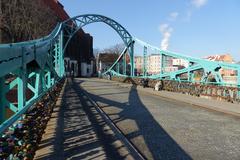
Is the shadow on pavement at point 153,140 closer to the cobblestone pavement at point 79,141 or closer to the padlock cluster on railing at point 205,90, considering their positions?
the cobblestone pavement at point 79,141

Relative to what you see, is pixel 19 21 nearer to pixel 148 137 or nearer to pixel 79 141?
pixel 148 137

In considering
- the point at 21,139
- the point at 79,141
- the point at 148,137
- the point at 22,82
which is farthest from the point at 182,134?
the point at 21,139

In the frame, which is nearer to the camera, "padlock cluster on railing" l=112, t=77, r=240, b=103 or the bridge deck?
the bridge deck

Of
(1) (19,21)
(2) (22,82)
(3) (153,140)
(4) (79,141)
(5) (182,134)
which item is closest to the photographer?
(2) (22,82)

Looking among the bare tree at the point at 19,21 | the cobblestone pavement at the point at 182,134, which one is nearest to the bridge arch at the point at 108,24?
the bare tree at the point at 19,21

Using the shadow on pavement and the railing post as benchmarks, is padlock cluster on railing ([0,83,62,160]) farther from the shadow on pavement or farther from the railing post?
the shadow on pavement

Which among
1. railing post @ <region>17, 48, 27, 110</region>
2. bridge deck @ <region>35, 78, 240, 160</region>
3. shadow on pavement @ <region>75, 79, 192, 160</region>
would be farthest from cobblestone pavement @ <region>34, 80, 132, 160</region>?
railing post @ <region>17, 48, 27, 110</region>

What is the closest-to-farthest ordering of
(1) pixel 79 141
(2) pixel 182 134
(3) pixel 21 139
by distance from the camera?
(3) pixel 21 139
(1) pixel 79 141
(2) pixel 182 134

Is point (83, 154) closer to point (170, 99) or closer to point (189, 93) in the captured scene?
point (170, 99)

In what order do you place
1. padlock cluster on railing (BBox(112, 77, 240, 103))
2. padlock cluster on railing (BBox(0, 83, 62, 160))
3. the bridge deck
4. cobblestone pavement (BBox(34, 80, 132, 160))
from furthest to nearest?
padlock cluster on railing (BBox(112, 77, 240, 103)), the bridge deck, cobblestone pavement (BBox(34, 80, 132, 160)), padlock cluster on railing (BBox(0, 83, 62, 160))

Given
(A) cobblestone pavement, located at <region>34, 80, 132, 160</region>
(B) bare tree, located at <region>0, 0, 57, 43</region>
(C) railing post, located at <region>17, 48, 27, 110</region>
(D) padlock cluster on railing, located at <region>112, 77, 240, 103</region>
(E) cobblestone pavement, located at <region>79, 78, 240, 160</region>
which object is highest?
(B) bare tree, located at <region>0, 0, 57, 43</region>

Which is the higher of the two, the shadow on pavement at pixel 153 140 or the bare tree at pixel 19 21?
the bare tree at pixel 19 21

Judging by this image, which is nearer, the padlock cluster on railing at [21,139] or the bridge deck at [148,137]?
the padlock cluster on railing at [21,139]

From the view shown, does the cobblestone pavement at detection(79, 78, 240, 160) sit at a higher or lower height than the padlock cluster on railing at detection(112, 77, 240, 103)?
lower
